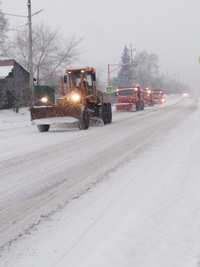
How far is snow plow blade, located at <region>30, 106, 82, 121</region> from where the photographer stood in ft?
45.7

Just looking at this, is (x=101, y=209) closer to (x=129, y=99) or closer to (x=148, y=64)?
(x=129, y=99)

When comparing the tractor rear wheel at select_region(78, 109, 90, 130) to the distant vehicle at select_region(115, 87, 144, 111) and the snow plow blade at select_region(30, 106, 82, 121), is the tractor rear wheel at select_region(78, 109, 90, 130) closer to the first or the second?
the snow plow blade at select_region(30, 106, 82, 121)

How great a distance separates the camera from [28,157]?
25.5 feet

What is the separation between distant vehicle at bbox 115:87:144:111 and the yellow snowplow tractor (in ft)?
43.3

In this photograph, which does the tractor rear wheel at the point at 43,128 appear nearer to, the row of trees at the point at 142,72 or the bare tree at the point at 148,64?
the row of trees at the point at 142,72

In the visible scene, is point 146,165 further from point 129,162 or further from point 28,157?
point 28,157

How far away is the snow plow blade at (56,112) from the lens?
13922 mm

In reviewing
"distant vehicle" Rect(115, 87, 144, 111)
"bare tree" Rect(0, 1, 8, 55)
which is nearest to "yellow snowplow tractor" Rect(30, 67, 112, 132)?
"distant vehicle" Rect(115, 87, 144, 111)

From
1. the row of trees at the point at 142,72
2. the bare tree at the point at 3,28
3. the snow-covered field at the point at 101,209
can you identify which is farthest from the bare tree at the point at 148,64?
the snow-covered field at the point at 101,209

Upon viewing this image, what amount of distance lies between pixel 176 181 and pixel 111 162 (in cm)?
200

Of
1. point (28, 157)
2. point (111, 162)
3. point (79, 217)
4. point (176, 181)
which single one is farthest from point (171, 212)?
point (28, 157)

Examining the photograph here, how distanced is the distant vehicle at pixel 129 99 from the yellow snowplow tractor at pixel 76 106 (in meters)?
13.2

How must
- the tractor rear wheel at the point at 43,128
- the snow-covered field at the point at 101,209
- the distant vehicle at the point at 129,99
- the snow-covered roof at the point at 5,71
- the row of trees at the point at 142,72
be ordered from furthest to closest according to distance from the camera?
the row of trees at the point at 142,72, the snow-covered roof at the point at 5,71, the distant vehicle at the point at 129,99, the tractor rear wheel at the point at 43,128, the snow-covered field at the point at 101,209

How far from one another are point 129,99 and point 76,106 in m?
18.6
